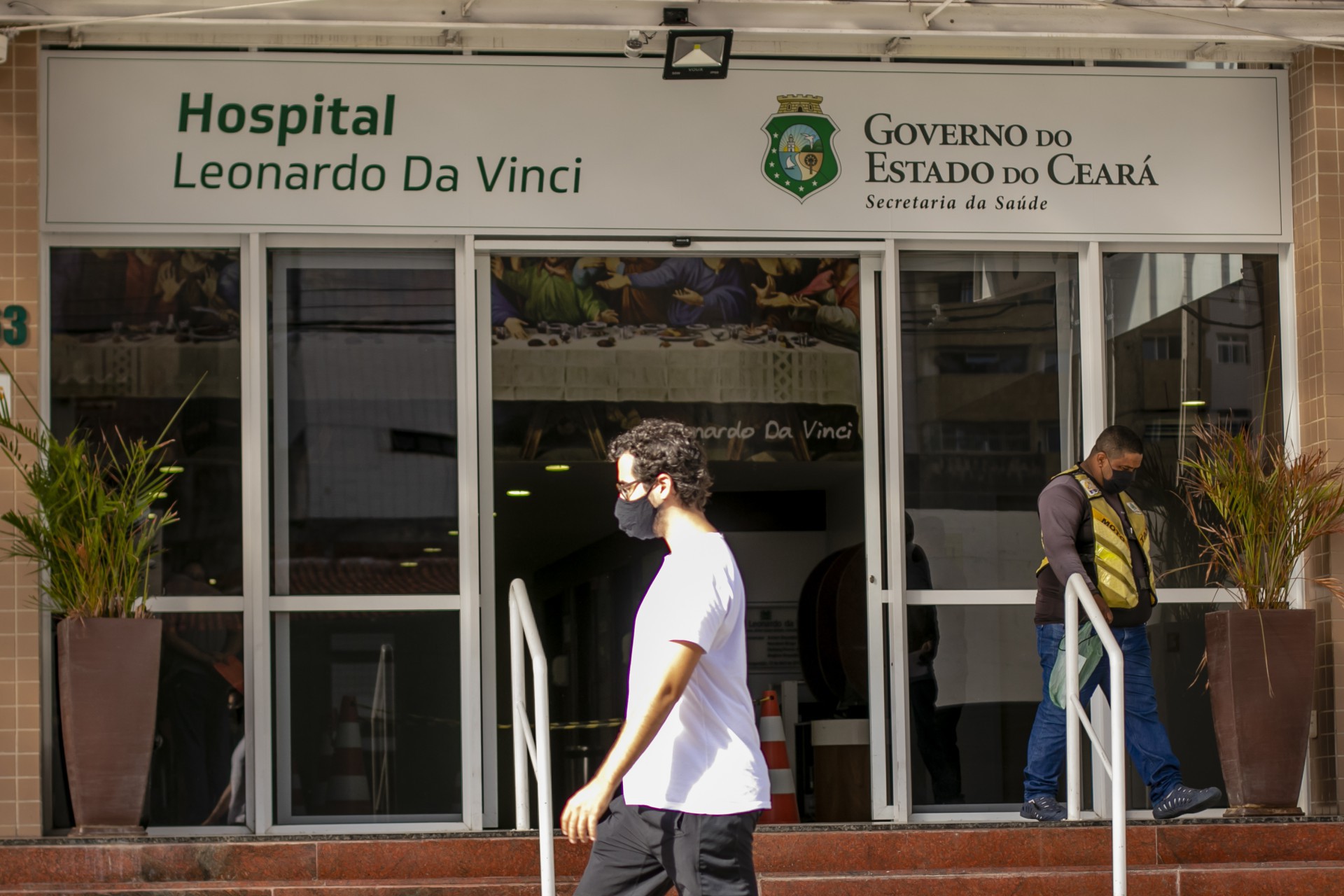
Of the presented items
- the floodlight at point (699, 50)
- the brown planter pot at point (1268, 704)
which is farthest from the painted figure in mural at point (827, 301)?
the brown planter pot at point (1268, 704)

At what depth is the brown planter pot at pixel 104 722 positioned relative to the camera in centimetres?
646

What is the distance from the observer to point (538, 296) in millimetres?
7742

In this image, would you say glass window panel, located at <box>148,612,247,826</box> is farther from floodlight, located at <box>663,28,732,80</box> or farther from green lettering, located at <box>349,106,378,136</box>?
floodlight, located at <box>663,28,732,80</box>

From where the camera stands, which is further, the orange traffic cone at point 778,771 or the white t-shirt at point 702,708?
the orange traffic cone at point 778,771

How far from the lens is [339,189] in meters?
7.38

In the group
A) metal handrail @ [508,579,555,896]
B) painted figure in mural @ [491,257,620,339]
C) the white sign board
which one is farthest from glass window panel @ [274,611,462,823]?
the white sign board

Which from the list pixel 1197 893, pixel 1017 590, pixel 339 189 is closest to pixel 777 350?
pixel 1017 590

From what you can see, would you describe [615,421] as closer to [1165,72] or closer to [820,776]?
[820,776]

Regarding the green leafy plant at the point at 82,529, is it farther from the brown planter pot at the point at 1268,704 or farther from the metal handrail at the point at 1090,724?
the brown planter pot at the point at 1268,704

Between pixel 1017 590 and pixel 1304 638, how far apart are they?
1.27 metres

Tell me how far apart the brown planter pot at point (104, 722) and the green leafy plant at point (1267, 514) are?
14.4ft

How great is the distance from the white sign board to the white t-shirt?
13.3 ft

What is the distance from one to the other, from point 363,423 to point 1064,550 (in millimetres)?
3027

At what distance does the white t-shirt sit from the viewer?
356 cm
